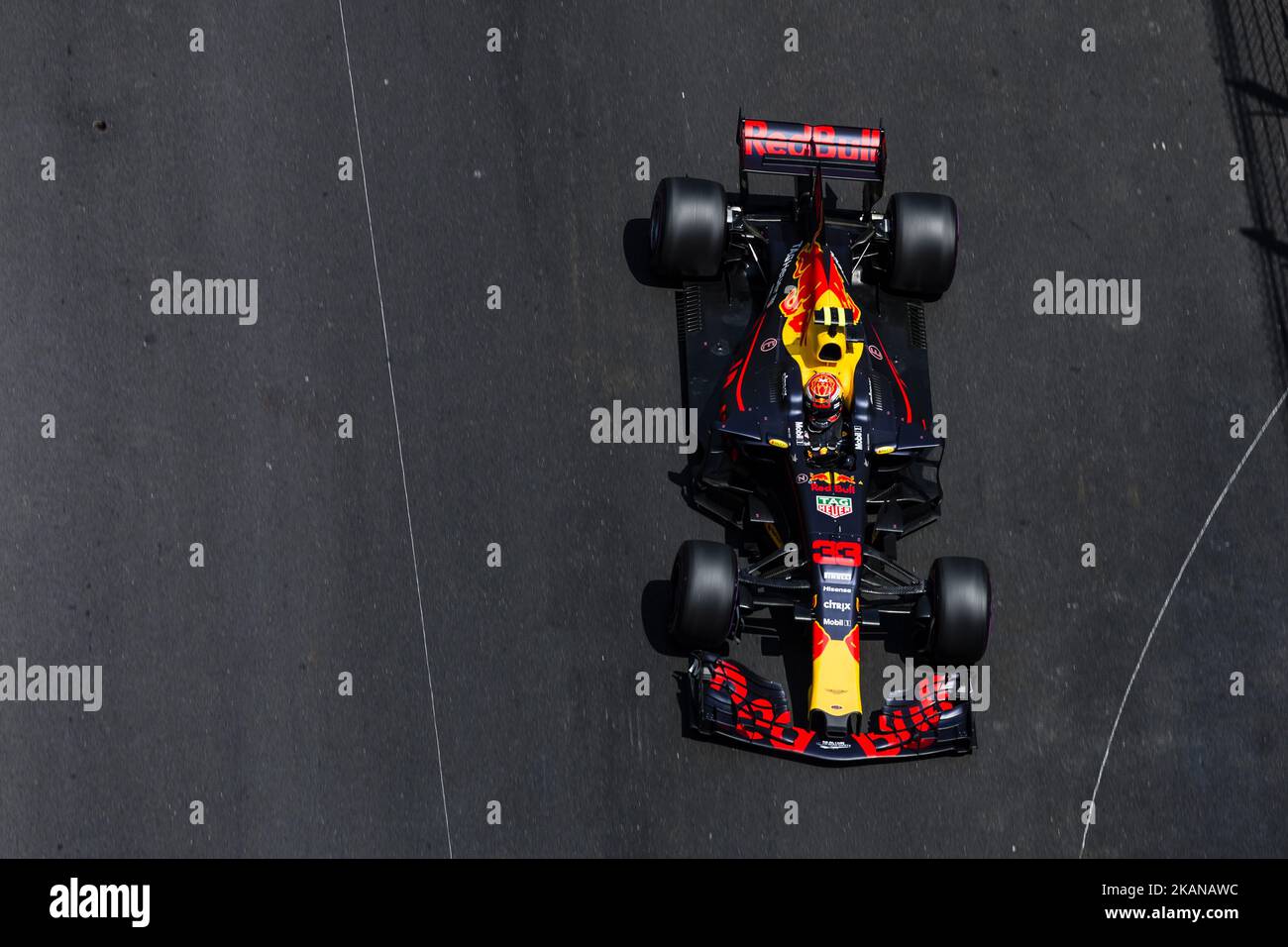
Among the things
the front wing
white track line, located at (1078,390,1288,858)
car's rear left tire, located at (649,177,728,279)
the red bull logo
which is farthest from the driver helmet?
white track line, located at (1078,390,1288,858)

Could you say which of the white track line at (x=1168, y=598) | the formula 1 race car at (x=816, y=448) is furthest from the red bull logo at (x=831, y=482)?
the white track line at (x=1168, y=598)

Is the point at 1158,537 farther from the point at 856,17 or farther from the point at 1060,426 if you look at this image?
the point at 856,17

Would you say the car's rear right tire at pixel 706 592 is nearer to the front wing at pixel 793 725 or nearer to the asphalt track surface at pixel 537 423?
the front wing at pixel 793 725

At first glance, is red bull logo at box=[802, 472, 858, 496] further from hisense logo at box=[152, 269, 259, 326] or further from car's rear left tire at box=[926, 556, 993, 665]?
hisense logo at box=[152, 269, 259, 326]

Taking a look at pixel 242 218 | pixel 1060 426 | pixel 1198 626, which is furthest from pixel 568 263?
pixel 1198 626

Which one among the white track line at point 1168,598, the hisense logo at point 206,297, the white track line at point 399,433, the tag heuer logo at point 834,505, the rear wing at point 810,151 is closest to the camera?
the tag heuer logo at point 834,505

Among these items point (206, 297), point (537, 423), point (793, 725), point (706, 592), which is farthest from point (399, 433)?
point (793, 725)

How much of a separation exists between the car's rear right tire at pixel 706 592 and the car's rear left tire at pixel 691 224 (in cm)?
334

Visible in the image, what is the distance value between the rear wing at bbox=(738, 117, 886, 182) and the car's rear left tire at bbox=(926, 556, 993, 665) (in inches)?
174

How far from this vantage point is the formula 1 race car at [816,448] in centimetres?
2212

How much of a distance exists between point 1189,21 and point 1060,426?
5581 mm

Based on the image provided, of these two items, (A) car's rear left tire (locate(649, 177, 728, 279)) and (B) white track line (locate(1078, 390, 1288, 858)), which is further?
(A) car's rear left tire (locate(649, 177, 728, 279))

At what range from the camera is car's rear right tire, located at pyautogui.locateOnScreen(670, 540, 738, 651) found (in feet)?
72.0

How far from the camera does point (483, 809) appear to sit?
73.5ft
